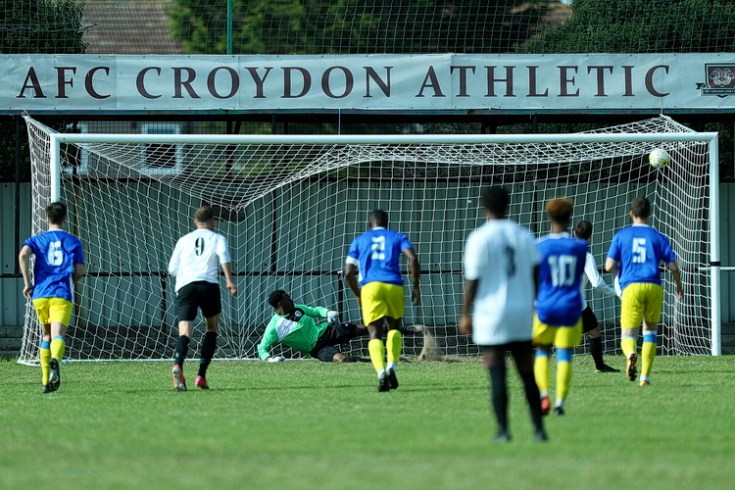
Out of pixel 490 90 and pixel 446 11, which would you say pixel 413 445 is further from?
pixel 446 11

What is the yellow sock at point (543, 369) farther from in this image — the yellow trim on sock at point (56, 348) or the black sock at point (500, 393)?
the yellow trim on sock at point (56, 348)

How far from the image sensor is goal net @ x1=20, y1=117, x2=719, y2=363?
55.4 ft

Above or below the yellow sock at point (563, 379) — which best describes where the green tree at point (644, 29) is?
above

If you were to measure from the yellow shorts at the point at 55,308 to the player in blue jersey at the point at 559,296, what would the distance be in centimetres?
480

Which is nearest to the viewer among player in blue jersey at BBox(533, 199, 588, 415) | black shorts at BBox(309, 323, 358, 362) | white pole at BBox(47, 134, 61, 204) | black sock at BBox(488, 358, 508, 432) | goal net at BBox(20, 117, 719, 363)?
black sock at BBox(488, 358, 508, 432)

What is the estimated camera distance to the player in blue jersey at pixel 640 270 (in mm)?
11250

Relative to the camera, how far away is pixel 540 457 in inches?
262

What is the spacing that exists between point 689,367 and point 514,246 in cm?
724

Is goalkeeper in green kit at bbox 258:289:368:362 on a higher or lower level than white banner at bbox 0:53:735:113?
lower

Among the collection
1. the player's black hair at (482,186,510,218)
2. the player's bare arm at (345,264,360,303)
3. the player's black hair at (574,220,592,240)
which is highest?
the player's black hair at (574,220,592,240)

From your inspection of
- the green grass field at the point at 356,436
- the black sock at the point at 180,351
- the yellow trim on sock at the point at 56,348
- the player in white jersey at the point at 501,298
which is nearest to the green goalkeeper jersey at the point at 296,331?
the green grass field at the point at 356,436

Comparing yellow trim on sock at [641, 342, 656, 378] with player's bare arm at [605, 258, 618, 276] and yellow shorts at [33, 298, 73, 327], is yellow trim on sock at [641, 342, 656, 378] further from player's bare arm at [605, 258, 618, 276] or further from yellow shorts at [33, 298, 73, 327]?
yellow shorts at [33, 298, 73, 327]

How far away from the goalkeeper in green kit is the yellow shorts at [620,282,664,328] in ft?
15.9

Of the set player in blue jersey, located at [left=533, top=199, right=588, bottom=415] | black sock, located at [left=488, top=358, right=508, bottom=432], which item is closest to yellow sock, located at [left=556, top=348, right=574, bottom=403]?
player in blue jersey, located at [left=533, top=199, right=588, bottom=415]
